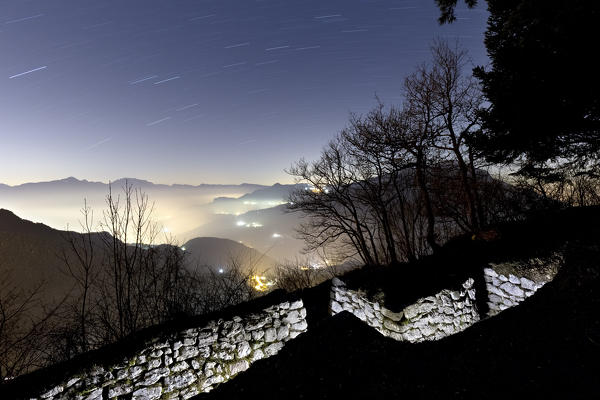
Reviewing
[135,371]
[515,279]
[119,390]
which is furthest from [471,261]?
[119,390]

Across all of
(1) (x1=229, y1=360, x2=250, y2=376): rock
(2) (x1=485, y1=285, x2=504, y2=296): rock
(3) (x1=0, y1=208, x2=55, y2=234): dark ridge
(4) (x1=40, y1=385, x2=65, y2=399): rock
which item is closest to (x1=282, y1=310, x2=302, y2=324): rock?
(1) (x1=229, y1=360, x2=250, y2=376): rock

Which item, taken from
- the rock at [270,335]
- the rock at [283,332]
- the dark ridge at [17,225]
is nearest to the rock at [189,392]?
the rock at [270,335]

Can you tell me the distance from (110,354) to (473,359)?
5323 mm

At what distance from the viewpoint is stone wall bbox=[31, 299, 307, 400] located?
144 inches

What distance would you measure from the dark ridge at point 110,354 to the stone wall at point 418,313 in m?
1.63

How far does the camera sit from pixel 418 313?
18.8 feet

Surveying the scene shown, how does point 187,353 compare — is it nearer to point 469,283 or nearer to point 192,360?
point 192,360

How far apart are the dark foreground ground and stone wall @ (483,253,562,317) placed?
2331mm

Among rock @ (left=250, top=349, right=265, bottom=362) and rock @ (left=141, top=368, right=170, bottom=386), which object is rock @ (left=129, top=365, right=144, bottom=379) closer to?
rock @ (left=141, top=368, right=170, bottom=386)

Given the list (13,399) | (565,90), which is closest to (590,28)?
(565,90)

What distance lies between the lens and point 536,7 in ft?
15.0

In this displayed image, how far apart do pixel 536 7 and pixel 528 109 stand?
16.3ft

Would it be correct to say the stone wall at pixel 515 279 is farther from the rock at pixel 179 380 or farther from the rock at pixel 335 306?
the rock at pixel 179 380

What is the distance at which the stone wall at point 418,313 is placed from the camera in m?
5.70
